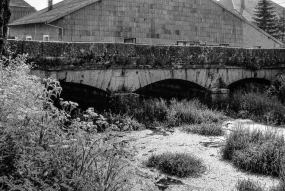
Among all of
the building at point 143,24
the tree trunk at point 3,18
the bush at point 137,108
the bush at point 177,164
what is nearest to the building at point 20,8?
the building at point 143,24

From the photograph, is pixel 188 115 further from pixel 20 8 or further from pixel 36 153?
pixel 20 8

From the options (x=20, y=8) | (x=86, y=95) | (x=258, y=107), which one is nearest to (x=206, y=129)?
(x=258, y=107)

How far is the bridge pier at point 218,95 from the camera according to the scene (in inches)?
369

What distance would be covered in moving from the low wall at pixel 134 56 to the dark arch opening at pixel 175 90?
2.72 feet

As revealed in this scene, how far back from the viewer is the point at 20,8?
116 feet

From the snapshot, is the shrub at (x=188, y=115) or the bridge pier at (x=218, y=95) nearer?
the shrub at (x=188, y=115)

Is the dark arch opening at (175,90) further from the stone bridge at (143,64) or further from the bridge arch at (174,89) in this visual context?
the stone bridge at (143,64)

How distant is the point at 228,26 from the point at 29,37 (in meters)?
10.8

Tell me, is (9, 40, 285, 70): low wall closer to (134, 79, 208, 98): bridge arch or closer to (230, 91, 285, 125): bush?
(134, 79, 208, 98): bridge arch

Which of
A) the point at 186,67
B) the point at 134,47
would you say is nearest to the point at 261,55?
the point at 186,67

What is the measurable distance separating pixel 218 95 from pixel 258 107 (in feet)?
3.81

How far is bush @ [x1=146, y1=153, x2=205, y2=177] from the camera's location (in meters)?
4.82

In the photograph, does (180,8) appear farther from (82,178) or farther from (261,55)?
(82,178)

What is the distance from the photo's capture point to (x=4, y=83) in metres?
4.12
